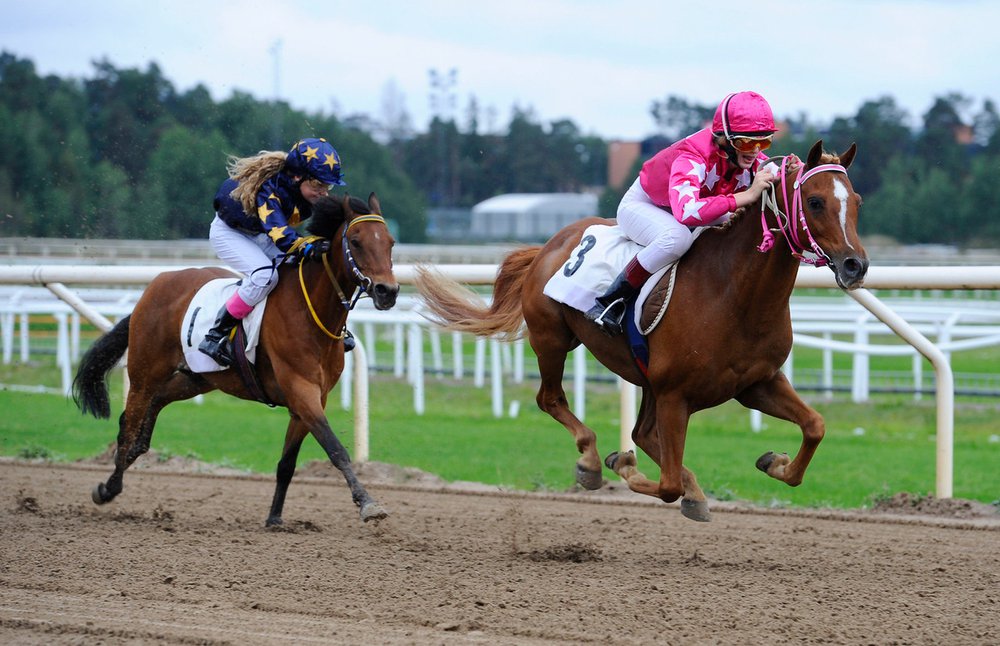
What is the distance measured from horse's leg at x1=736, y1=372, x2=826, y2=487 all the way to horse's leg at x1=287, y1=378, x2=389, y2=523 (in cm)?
165

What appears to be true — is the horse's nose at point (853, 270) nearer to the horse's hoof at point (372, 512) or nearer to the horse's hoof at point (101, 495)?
the horse's hoof at point (372, 512)

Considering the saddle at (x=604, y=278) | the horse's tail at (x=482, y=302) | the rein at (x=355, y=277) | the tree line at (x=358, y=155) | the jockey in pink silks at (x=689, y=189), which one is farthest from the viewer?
the tree line at (x=358, y=155)

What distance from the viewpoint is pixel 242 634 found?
3.65 metres

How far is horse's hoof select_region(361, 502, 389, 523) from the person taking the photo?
4891mm

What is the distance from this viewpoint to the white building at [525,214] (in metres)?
26.0

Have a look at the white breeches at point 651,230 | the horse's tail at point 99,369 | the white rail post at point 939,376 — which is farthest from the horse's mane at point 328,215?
the white rail post at point 939,376

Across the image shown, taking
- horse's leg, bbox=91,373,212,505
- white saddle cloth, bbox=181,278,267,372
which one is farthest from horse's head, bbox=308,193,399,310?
horse's leg, bbox=91,373,212,505

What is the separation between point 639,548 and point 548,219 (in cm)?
2177

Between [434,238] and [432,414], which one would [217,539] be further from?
[434,238]

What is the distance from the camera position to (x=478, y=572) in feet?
15.1

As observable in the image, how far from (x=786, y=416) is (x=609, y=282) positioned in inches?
37.2

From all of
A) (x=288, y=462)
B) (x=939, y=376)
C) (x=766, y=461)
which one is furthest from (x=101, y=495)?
(x=939, y=376)

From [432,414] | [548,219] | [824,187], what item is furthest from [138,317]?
[548,219]

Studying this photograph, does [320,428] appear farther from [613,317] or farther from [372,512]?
[613,317]
